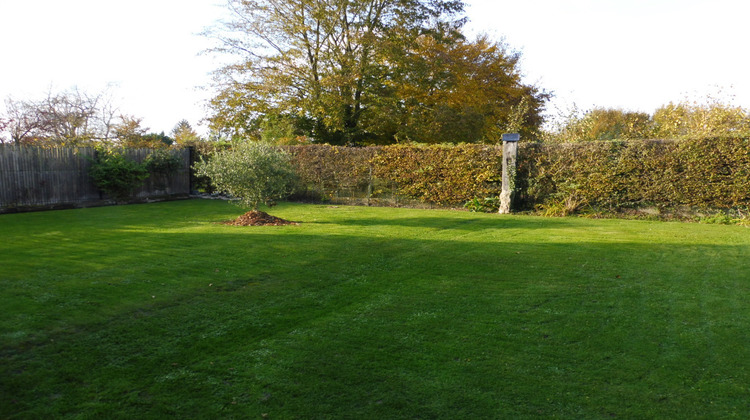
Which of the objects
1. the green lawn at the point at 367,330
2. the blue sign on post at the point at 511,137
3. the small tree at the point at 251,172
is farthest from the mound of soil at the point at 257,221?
the blue sign on post at the point at 511,137

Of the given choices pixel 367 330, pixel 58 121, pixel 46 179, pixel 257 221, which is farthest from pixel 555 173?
pixel 58 121

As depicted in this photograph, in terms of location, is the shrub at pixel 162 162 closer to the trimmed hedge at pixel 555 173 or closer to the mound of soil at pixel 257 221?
the trimmed hedge at pixel 555 173

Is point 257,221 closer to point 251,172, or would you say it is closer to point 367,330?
point 251,172

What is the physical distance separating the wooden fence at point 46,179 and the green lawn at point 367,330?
5953 millimetres

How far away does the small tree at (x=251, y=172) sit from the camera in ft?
35.4

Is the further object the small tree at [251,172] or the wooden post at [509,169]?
the wooden post at [509,169]

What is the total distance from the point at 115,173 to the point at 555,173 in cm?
1373

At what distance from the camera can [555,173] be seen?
1391cm

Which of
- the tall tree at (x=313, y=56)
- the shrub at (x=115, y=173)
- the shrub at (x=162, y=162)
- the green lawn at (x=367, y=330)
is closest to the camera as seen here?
the green lawn at (x=367, y=330)

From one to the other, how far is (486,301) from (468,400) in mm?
2227

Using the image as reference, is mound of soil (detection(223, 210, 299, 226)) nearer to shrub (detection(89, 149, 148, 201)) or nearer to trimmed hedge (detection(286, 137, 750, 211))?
trimmed hedge (detection(286, 137, 750, 211))

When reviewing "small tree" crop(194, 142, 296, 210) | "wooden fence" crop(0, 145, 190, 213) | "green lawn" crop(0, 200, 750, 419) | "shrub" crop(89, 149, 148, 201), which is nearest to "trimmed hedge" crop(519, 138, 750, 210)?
"green lawn" crop(0, 200, 750, 419)

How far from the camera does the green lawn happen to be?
3.07 m

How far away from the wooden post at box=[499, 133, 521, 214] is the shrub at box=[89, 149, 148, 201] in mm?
11977
